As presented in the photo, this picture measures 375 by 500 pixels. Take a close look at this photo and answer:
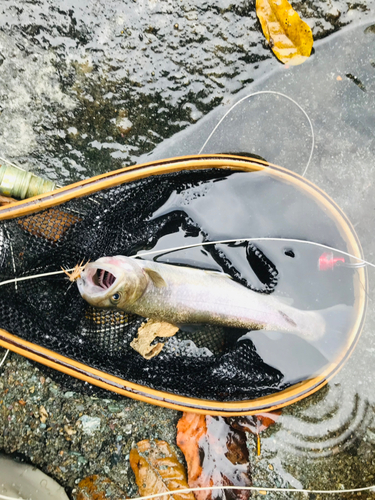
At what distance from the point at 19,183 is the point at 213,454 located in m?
2.30

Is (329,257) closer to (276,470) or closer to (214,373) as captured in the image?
(214,373)

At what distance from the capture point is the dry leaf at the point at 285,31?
2414 mm

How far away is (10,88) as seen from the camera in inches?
99.5

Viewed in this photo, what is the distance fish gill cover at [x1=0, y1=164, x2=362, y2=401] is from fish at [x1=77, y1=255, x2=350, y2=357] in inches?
7.9

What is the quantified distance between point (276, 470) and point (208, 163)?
2.24 metres

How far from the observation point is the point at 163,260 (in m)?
2.55

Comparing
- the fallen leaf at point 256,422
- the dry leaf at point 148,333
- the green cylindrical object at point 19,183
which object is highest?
the green cylindrical object at point 19,183

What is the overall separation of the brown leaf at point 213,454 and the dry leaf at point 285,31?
2.65m

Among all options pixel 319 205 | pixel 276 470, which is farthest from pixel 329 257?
pixel 276 470

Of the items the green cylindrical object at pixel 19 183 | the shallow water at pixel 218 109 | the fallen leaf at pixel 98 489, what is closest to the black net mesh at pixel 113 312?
the green cylindrical object at pixel 19 183

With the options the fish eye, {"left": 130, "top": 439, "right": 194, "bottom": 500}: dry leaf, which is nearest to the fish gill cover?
the fish eye

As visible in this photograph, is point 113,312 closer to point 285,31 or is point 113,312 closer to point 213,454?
point 213,454

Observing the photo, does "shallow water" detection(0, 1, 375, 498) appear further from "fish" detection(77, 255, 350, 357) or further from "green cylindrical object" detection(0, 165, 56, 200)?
"fish" detection(77, 255, 350, 357)

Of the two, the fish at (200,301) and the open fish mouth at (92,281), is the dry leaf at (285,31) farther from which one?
the open fish mouth at (92,281)
